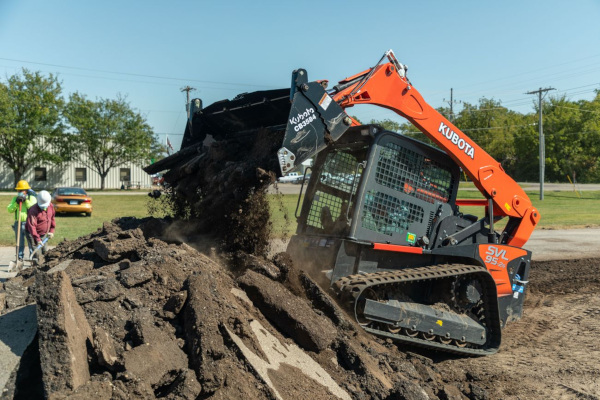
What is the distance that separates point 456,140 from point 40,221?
26.2 ft

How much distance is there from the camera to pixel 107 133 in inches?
2133

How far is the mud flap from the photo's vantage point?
20.6ft

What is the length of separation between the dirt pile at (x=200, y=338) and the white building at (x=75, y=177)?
51.9 m

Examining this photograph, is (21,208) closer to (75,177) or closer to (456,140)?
(456,140)

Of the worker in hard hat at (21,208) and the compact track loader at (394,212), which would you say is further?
the worker in hard hat at (21,208)

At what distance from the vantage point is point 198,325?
194 inches

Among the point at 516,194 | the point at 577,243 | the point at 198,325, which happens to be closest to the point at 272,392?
the point at 198,325

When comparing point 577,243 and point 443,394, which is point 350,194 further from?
point 577,243

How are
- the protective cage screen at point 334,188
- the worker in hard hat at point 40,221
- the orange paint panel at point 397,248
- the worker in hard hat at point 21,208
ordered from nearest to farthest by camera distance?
the orange paint panel at point 397,248 → the protective cage screen at point 334,188 → the worker in hard hat at point 40,221 → the worker in hard hat at point 21,208

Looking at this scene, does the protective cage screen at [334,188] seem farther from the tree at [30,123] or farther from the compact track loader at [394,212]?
the tree at [30,123]

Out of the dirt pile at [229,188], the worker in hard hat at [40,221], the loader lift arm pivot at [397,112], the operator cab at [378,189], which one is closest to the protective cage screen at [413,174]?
the operator cab at [378,189]

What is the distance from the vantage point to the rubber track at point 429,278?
6320 millimetres

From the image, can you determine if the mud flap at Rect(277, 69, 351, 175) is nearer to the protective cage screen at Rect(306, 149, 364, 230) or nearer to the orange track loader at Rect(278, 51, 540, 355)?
the orange track loader at Rect(278, 51, 540, 355)

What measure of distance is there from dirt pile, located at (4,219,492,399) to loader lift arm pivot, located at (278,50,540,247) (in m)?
1.43
